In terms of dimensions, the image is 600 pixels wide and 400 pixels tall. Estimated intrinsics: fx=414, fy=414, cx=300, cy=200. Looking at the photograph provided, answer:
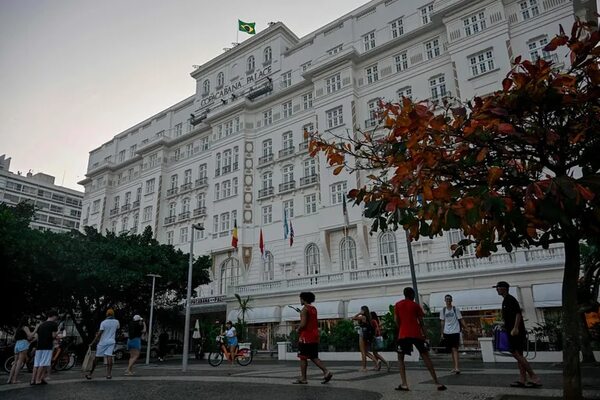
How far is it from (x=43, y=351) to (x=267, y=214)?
24591 mm

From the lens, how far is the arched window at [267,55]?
39438 millimetres

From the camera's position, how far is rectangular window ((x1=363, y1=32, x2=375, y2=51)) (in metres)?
33.3

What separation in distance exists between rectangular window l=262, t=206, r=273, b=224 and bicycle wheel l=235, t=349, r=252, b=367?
16982mm

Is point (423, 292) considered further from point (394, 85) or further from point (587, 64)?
point (587, 64)

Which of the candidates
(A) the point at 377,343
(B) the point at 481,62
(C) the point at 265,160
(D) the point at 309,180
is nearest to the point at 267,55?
(C) the point at 265,160

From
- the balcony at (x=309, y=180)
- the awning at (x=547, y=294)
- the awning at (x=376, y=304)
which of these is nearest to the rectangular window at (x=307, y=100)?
the balcony at (x=309, y=180)

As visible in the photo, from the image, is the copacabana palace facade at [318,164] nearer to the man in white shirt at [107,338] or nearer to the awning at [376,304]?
the awning at [376,304]

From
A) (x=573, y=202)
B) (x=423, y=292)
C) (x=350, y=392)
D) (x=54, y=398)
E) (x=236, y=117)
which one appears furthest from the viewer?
(x=236, y=117)

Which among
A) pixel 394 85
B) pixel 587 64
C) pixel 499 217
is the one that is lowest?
pixel 499 217

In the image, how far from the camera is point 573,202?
12.1 feet

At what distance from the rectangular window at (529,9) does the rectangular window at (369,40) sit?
10777 mm

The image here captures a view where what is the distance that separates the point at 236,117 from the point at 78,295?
19914mm

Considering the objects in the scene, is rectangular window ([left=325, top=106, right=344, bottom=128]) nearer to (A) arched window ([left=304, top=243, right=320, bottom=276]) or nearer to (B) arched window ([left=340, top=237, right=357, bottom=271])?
(B) arched window ([left=340, top=237, right=357, bottom=271])

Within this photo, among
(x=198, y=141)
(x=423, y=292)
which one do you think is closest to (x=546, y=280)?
(x=423, y=292)
